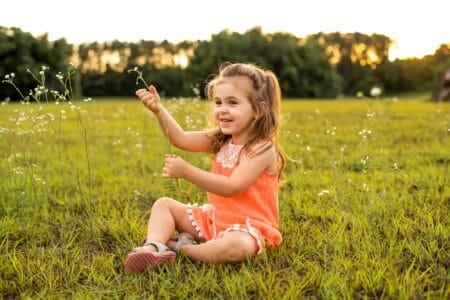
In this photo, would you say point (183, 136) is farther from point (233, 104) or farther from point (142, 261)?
point (142, 261)

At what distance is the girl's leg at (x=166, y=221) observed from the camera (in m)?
2.89

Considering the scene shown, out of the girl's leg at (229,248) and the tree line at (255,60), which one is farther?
the tree line at (255,60)

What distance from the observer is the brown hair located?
2.96m

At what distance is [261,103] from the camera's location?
117 inches

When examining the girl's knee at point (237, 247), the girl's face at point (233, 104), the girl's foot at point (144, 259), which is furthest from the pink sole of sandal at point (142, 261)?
the girl's face at point (233, 104)

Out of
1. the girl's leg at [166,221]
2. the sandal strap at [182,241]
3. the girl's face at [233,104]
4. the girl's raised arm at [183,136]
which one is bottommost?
the sandal strap at [182,241]

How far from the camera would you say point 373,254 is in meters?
2.77

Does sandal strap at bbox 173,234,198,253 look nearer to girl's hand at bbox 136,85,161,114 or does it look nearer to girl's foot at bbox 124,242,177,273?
girl's foot at bbox 124,242,177,273

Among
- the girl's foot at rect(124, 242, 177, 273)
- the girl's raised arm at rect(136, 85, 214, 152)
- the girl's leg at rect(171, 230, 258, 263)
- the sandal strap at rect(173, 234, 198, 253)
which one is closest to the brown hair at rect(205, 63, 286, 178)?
→ the girl's raised arm at rect(136, 85, 214, 152)

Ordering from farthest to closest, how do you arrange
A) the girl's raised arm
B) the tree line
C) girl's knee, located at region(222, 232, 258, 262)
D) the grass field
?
the tree line → the girl's raised arm → girl's knee, located at region(222, 232, 258, 262) → the grass field

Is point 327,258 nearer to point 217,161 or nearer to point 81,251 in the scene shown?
point 217,161

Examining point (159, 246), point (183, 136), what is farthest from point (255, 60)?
point (159, 246)

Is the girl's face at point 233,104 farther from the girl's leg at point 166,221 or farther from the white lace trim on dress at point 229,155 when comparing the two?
the girl's leg at point 166,221

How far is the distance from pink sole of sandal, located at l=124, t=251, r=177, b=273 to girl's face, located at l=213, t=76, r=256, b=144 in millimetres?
760
